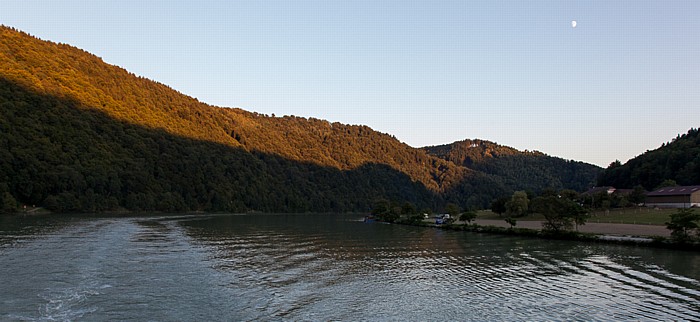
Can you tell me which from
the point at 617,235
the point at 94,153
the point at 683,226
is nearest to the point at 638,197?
the point at 617,235

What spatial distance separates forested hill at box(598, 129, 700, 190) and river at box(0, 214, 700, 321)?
110m

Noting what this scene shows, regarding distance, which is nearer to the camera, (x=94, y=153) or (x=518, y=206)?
(x=518, y=206)

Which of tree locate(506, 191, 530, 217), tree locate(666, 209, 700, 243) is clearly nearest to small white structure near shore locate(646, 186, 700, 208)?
tree locate(506, 191, 530, 217)

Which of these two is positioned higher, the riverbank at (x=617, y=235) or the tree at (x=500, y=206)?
the tree at (x=500, y=206)

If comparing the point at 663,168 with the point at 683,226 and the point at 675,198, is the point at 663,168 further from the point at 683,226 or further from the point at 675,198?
the point at 683,226

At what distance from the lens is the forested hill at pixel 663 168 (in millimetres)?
127375

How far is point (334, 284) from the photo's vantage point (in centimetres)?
2478

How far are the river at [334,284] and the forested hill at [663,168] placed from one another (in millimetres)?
109626

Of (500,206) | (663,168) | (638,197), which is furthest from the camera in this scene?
(663,168)

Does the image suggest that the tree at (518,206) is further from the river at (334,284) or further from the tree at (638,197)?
the river at (334,284)

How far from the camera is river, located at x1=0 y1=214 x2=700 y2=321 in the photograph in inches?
734

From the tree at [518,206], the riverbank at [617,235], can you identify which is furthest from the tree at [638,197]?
the riverbank at [617,235]

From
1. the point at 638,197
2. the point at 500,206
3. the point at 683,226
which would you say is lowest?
the point at 683,226

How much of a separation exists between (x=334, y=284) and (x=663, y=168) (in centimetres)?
14854
